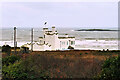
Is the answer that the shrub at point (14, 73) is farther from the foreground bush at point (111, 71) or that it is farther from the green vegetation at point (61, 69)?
the foreground bush at point (111, 71)

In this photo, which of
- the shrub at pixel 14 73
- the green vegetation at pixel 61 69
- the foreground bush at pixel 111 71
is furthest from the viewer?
the shrub at pixel 14 73

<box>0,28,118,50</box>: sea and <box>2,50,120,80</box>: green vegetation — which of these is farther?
<box>0,28,118,50</box>: sea

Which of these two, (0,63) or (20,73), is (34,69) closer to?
(20,73)

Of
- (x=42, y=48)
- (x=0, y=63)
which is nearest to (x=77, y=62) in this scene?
(x=0, y=63)

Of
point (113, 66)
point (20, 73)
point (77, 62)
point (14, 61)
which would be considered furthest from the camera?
point (14, 61)

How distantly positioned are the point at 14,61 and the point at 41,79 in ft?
9.12

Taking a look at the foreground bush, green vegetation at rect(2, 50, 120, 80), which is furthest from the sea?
the foreground bush

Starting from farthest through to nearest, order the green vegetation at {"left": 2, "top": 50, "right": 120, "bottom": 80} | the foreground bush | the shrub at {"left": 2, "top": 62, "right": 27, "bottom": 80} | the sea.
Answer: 1. the sea
2. the shrub at {"left": 2, "top": 62, "right": 27, "bottom": 80}
3. the green vegetation at {"left": 2, "top": 50, "right": 120, "bottom": 80}
4. the foreground bush

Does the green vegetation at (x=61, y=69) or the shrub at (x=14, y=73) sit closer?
the green vegetation at (x=61, y=69)

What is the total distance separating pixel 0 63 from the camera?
10422 mm

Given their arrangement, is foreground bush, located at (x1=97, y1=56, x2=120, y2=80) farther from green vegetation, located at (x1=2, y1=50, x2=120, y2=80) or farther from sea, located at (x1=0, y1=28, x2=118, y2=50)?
sea, located at (x1=0, y1=28, x2=118, y2=50)

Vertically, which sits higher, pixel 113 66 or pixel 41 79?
pixel 113 66

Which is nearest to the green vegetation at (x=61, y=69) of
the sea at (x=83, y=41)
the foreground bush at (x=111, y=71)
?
the foreground bush at (x=111, y=71)

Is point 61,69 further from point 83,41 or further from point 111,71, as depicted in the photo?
point 83,41
